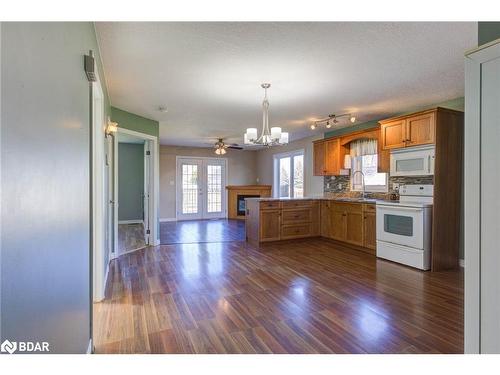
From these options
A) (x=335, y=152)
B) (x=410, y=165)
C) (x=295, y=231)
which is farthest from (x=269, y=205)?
(x=410, y=165)

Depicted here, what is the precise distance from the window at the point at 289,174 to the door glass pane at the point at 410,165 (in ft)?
10.9

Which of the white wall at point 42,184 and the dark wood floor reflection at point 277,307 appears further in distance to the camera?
the dark wood floor reflection at point 277,307

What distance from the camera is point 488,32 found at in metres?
1.25

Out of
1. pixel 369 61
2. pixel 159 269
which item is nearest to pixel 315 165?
pixel 369 61

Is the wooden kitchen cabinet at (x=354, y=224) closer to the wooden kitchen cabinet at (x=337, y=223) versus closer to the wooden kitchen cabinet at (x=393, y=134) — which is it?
the wooden kitchen cabinet at (x=337, y=223)

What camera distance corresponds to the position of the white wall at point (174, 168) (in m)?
8.46

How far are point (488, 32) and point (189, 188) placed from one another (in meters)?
8.21

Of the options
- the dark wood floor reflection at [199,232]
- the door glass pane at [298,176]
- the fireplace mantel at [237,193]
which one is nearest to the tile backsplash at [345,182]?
the door glass pane at [298,176]

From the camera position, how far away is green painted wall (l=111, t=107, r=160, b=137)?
4.25m

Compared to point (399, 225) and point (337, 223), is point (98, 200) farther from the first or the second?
point (337, 223)

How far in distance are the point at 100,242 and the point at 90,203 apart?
1.11 meters

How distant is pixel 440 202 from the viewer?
3.70 m

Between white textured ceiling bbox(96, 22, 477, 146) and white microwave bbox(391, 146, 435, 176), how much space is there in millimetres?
735
